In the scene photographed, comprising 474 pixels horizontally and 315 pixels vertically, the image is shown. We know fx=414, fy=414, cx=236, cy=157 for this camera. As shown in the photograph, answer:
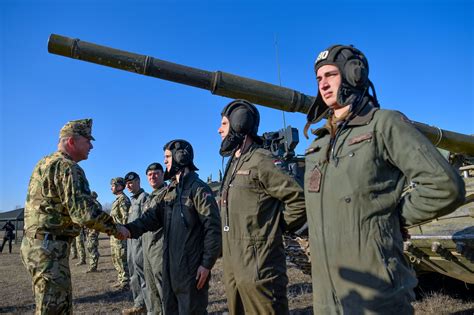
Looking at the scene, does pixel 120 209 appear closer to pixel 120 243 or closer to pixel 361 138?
pixel 120 243

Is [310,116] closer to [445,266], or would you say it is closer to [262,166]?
[262,166]

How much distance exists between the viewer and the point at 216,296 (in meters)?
8.26

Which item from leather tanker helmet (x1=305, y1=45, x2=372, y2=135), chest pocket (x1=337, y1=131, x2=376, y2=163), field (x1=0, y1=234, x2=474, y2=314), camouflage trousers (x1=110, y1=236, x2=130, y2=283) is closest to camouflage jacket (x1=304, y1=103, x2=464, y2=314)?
chest pocket (x1=337, y1=131, x2=376, y2=163)

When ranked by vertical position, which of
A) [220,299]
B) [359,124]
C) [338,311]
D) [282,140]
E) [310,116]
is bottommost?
[220,299]

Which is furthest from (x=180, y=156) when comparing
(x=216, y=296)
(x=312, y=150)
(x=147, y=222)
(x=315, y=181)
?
(x=216, y=296)

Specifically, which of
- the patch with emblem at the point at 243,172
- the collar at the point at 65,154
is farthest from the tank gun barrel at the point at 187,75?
the patch with emblem at the point at 243,172

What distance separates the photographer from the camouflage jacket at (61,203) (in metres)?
3.68

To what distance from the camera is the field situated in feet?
21.6

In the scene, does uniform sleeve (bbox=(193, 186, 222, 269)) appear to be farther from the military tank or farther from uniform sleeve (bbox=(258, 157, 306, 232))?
the military tank

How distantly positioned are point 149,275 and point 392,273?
3.90 meters

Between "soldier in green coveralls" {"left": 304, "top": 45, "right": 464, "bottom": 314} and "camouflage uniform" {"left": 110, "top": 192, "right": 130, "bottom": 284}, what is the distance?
7499mm

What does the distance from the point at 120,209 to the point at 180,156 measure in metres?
5.18

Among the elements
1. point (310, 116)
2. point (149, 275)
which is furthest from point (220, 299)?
point (310, 116)

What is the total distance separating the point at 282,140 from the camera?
8367mm
